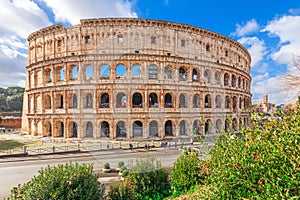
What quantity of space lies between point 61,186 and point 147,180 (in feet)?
11.4

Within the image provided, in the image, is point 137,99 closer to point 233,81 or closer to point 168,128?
point 168,128

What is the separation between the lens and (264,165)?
9.04 feet

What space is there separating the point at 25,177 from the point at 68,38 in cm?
2011

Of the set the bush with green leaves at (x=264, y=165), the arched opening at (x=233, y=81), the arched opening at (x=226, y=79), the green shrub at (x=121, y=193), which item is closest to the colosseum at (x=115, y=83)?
the arched opening at (x=226, y=79)

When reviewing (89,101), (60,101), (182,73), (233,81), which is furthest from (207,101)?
(60,101)

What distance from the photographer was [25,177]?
12.1 m

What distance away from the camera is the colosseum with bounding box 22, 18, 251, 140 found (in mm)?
22797

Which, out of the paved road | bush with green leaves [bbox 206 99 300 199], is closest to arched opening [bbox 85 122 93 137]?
the paved road

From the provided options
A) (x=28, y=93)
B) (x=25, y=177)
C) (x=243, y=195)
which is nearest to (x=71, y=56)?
(x=28, y=93)

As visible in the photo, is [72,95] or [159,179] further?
[72,95]

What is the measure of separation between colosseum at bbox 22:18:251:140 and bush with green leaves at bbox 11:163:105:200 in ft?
50.3

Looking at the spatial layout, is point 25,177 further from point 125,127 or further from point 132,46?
point 132,46

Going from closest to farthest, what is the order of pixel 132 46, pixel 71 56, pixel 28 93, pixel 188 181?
pixel 188 181
pixel 132 46
pixel 71 56
pixel 28 93

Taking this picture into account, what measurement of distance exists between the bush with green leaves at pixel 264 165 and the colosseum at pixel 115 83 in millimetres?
18232
